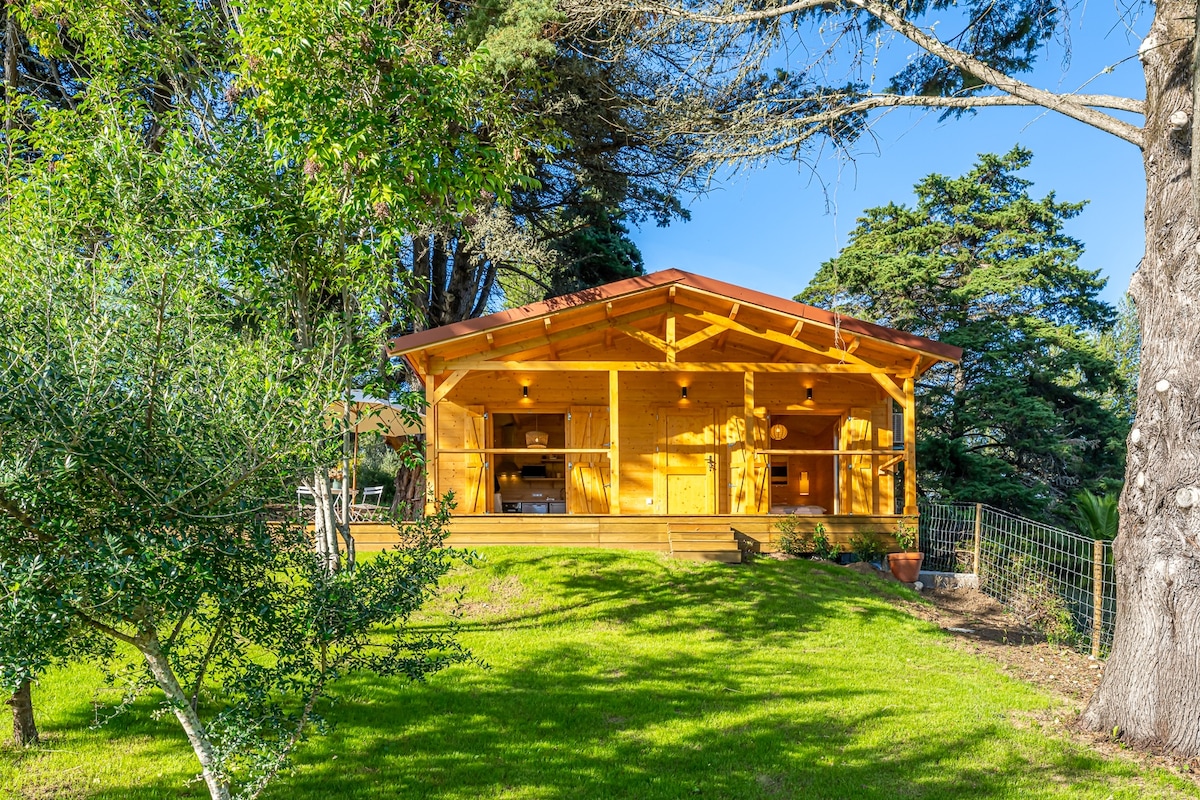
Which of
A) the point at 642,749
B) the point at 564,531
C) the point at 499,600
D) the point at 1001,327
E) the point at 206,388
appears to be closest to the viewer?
the point at 206,388

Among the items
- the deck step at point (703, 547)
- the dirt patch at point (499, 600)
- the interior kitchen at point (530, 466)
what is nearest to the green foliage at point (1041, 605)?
the deck step at point (703, 547)

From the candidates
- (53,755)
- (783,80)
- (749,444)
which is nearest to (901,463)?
(749,444)

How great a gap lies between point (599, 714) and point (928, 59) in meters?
7.60

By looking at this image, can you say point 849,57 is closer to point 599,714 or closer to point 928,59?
point 928,59

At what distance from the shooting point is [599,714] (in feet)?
19.7

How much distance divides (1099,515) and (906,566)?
Result: 4695mm

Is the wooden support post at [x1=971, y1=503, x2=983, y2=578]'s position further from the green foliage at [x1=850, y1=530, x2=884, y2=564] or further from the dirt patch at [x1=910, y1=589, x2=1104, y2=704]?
the green foliage at [x1=850, y1=530, x2=884, y2=564]

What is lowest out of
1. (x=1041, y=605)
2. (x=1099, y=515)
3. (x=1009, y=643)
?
(x=1009, y=643)

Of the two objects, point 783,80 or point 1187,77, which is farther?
point 783,80

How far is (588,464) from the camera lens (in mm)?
14406

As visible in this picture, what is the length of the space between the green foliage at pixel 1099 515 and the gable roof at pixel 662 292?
13.9 feet

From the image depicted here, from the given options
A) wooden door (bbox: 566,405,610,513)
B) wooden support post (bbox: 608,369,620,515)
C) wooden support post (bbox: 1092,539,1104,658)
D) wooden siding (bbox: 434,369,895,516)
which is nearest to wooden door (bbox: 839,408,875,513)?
wooden siding (bbox: 434,369,895,516)

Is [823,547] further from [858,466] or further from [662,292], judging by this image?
[662,292]

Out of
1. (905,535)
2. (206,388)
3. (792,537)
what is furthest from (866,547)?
(206,388)
